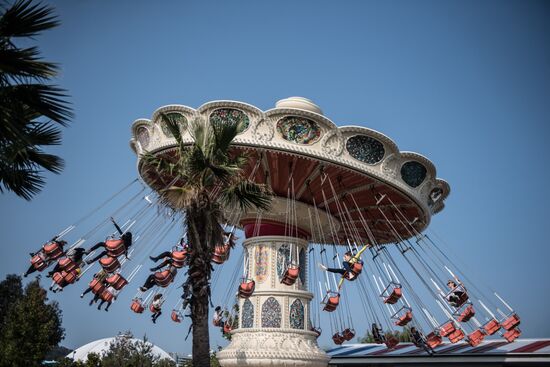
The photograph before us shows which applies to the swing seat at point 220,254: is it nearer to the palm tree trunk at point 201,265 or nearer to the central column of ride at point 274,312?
the palm tree trunk at point 201,265

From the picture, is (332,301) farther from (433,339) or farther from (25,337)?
(25,337)

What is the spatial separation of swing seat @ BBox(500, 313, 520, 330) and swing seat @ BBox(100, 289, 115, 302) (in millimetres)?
10760

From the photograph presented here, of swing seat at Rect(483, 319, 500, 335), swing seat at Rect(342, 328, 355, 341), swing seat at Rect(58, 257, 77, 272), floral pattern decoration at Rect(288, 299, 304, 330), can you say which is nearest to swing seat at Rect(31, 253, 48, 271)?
swing seat at Rect(58, 257, 77, 272)

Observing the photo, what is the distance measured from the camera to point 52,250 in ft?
39.2

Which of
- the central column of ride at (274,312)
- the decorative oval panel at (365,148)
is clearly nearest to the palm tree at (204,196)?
the decorative oval panel at (365,148)

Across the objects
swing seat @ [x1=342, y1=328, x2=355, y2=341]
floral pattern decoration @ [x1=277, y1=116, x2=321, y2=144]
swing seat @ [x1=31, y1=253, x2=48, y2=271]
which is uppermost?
floral pattern decoration @ [x1=277, y1=116, x2=321, y2=144]

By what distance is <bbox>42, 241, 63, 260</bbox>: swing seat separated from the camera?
39.2 feet

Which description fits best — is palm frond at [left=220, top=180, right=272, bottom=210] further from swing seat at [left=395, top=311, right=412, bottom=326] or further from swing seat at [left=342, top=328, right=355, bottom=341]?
swing seat at [left=342, top=328, right=355, bottom=341]

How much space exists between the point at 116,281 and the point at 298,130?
20.0ft

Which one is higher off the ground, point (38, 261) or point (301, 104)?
point (301, 104)

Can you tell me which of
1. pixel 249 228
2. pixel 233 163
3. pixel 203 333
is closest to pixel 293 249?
pixel 249 228

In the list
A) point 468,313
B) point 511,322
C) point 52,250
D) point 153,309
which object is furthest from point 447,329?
point 52,250

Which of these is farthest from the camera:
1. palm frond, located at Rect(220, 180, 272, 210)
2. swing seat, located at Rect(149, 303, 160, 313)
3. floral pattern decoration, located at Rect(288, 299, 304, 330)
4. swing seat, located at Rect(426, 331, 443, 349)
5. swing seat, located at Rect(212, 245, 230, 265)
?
floral pattern decoration, located at Rect(288, 299, 304, 330)

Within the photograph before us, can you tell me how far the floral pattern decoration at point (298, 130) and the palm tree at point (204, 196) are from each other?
2.97 m
